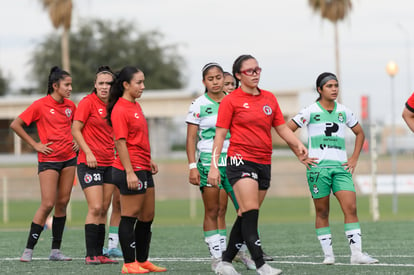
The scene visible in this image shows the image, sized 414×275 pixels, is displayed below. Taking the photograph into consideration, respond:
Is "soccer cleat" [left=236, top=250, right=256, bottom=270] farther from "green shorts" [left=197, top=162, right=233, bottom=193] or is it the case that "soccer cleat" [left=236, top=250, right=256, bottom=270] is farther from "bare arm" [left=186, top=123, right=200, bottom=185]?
"bare arm" [left=186, top=123, right=200, bottom=185]

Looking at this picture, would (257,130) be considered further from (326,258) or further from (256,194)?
(326,258)

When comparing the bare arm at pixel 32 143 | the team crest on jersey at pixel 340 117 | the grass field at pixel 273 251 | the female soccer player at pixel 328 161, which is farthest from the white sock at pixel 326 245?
the bare arm at pixel 32 143

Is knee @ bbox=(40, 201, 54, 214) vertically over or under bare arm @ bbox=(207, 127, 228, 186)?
under

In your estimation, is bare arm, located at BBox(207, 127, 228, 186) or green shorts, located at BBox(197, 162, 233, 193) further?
green shorts, located at BBox(197, 162, 233, 193)

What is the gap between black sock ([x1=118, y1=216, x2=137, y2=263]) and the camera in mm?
8648

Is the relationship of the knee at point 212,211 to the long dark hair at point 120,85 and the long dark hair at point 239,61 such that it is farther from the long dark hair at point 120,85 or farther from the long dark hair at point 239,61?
the long dark hair at point 239,61

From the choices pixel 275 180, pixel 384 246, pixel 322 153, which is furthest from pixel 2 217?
pixel 322 153

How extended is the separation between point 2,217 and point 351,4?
25.6 meters

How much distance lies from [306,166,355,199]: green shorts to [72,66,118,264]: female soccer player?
2.48 m

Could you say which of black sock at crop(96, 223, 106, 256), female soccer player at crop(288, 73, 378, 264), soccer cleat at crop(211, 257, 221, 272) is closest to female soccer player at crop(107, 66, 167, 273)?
soccer cleat at crop(211, 257, 221, 272)

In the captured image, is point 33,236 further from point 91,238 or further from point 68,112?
point 68,112

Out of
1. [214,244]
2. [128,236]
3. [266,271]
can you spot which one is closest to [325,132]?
[214,244]

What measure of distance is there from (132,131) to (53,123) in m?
2.20

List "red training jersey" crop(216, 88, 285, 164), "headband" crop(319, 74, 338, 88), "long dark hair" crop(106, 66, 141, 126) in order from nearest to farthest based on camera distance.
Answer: "red training jersey" crop(216, 88, 285, 164)
"long dark hair" crop(106, 66, 141, 126)
"headband" crop(319, 74, 338, 88)
